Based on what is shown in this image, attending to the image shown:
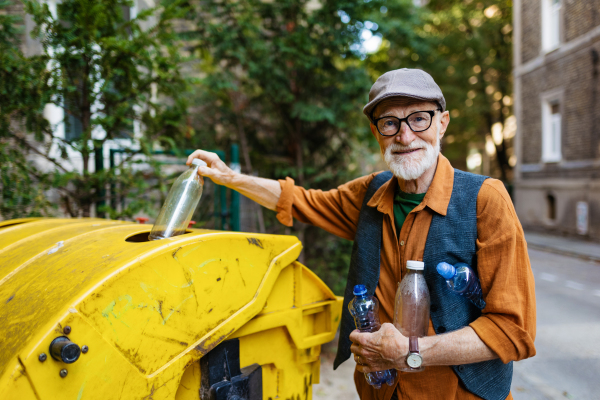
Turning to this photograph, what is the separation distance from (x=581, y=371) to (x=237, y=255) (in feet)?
14.0

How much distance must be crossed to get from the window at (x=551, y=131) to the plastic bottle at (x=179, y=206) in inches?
574

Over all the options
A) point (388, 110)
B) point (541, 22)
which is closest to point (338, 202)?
point (388, 110)

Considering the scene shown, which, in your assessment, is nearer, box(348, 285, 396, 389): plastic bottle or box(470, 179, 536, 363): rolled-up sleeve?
box(470, 179, 536, 363): rolled-up sleeve

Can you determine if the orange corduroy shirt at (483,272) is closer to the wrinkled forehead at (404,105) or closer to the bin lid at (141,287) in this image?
the wrinkled forehead at (404,105)

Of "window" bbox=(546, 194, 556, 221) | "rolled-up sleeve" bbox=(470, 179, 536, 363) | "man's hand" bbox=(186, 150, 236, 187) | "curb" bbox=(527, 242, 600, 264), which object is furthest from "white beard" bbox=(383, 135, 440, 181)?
"window" bbox=(546, 194, 556, 221)

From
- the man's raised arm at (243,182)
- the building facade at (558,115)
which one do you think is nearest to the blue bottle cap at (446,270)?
the man's raised arm at (243,182)

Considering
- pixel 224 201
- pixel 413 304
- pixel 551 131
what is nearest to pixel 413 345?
pixel 413 304

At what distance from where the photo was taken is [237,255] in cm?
164

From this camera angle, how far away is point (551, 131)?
46.0 feet

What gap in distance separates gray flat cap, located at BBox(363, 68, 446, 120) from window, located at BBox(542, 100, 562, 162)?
14278mm

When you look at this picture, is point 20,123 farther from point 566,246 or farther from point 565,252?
point 566,246

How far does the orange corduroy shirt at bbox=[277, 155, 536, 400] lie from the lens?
139 centimetres

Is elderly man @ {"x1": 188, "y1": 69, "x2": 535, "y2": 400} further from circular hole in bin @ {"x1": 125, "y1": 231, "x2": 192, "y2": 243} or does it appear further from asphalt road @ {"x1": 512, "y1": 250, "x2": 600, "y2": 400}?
asphalt road @ {"x1": 512, "y1": 250, "x2": 600, "y2": 400}

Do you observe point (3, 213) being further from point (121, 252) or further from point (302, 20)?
point (302, 20)
